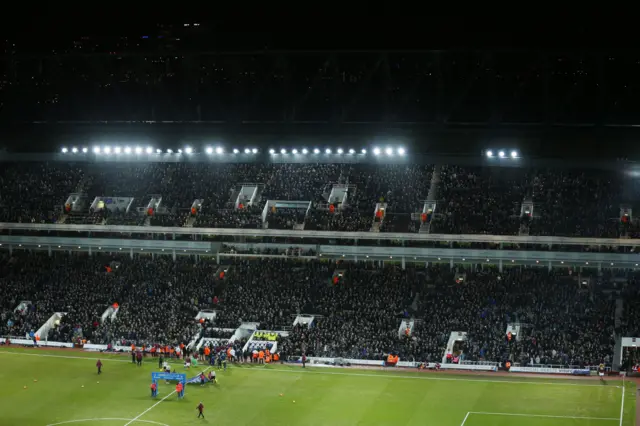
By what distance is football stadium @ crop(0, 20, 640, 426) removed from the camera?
2324 inches

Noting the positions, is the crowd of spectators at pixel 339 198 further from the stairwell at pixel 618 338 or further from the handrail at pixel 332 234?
the stairwell at pixel 618 338

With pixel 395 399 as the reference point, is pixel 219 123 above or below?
above

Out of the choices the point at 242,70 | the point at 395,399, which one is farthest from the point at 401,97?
the point at 395,399

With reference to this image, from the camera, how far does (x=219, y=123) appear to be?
8144 centimetres

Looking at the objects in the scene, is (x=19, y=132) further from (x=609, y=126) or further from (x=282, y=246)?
(x=609, y=126)

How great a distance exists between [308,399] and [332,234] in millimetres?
22556

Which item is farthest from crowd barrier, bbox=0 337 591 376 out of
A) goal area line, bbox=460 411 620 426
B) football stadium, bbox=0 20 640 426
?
goal area line, bbox=460 411 620 426

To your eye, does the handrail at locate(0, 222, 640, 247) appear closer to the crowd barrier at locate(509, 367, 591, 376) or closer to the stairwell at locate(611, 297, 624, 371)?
the stairwell at locate(611, 297, 624, 371)

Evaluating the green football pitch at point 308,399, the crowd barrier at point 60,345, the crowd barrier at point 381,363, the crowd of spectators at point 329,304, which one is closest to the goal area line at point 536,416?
the green football pitch at point 308,399

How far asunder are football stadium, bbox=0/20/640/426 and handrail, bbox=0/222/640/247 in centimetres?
18

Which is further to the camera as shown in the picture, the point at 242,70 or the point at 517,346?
the point at 242,70

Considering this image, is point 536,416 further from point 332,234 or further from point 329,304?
point 332,234

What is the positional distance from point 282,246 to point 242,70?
15248 mm

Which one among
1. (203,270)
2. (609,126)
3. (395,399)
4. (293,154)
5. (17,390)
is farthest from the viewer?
(293,154)
